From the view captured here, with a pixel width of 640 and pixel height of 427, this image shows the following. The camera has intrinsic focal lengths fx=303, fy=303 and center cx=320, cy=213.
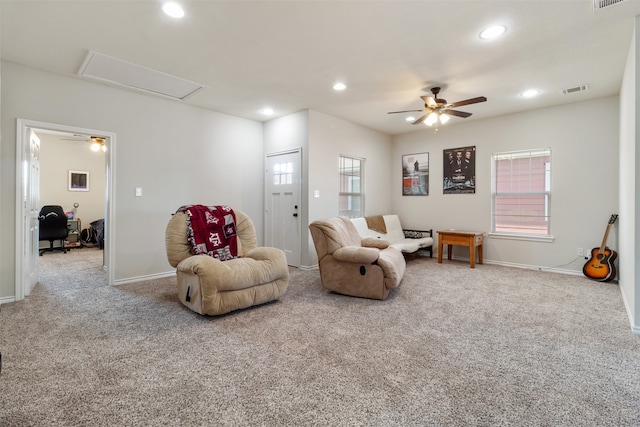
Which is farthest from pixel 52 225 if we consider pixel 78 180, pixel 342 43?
pixel 342 43

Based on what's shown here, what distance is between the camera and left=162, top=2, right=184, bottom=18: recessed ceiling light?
7.51 ft

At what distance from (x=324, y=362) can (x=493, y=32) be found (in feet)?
9.92

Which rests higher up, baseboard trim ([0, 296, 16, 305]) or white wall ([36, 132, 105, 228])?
white wall ([36, 132, 105, 228])

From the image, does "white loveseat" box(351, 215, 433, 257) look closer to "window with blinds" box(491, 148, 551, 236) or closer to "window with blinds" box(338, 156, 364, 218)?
"window with blinds" box(338, 156, 364, 218)

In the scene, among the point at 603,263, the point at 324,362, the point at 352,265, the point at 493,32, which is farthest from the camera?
the point at 603,263

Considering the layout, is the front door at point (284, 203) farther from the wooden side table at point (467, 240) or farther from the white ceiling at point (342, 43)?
the wooden side table at point (467, 240)

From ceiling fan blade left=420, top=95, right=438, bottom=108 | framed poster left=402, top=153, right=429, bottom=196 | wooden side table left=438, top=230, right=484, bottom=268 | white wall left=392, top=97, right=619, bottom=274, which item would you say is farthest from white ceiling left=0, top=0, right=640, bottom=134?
wooden side table left=438, top=230, right=484, bottom=268

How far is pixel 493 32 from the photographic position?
263cm

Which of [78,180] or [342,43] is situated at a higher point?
[342,43]

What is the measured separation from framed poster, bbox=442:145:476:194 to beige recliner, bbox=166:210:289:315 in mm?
3883

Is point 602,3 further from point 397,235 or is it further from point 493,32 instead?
point 397,235

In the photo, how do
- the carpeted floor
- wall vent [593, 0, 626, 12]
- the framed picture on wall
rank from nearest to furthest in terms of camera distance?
1. the carpeted floor
2. wall vent [593, 0, 626, 12]
3. the framed picture on wall

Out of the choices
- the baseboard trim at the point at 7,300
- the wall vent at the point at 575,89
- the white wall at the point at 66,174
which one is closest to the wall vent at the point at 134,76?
the baseboard trim at the point at 7,300

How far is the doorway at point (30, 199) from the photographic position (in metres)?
3.25
